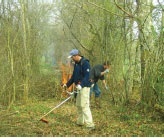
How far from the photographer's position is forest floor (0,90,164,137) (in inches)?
318

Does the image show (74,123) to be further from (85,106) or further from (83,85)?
(83,85)

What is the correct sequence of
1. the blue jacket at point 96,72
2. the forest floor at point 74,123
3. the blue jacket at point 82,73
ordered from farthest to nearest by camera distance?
the blue jacket at point 96,72, the blue jacket at point 82,73, the forest floor at point 74,123

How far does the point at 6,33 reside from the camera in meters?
11.7

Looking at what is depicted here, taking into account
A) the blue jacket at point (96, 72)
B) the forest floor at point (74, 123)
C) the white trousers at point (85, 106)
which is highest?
the blue jacket at point (96, 72)

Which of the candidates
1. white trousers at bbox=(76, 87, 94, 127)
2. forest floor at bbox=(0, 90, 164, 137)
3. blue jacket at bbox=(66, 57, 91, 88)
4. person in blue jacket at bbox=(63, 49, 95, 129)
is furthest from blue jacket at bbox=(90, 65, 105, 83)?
white trousers at bbox=(76, 87, 94, 127)

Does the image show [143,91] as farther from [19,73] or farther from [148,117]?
[19,73]

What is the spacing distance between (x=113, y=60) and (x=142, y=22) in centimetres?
327

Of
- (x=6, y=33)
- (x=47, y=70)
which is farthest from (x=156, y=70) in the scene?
(x=47, y=70)

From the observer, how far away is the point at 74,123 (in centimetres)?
929

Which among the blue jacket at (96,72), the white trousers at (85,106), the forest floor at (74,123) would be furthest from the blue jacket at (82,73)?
the blue jacket at (96,72)

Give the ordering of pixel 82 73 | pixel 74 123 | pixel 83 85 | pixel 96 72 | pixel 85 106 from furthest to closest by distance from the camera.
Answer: pixel 96 72 < pixel 74 123 < pixel 82 73 < pixel 85 106 < pixel 83 85

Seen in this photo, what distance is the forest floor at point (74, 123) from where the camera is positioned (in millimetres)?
8078

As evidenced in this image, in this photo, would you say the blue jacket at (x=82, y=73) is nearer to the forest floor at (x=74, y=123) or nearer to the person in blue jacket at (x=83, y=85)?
the person in blue jacket at (x=83, y=85)

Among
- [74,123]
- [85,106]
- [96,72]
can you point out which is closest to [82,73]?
[85,106]
